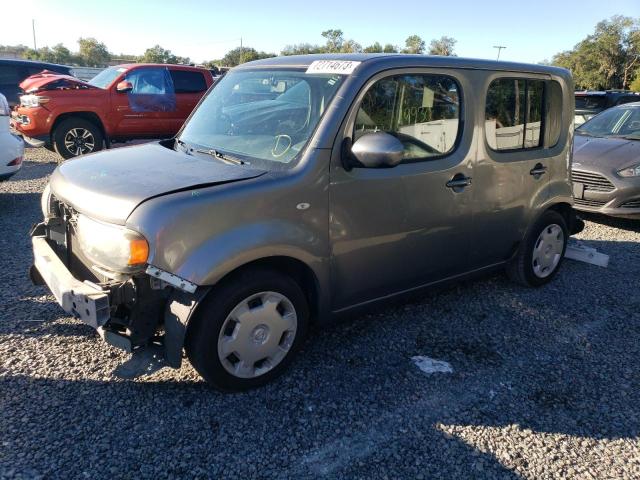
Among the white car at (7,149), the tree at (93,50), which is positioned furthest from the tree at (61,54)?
the white car at (7,149)

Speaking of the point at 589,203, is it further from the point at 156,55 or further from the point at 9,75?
the point at 156,55

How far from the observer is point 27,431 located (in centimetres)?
256

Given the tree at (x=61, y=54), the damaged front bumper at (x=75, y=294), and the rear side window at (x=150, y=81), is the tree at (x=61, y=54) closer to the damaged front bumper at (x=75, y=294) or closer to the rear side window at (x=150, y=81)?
the rear side window at (x=150, y=81)

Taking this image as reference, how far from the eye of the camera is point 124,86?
1000 cm

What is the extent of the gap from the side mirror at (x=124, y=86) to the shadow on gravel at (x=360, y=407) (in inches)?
321

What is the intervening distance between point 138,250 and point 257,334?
2.71ft

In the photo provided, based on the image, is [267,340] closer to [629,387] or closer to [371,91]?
[371,91]

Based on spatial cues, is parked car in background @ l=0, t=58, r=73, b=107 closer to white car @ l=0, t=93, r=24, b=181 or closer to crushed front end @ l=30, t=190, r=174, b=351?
white car @ l=0, t=93, r=24, b=181

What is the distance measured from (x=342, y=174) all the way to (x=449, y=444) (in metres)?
1.58

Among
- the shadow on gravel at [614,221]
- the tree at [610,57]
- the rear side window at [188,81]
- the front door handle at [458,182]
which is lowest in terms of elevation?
the shadow on gravel at [614,221]

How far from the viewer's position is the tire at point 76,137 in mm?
9664

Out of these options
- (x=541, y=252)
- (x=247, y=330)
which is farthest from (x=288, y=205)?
(x=541, y=252)

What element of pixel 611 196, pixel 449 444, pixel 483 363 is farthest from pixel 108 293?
pixel 611 196

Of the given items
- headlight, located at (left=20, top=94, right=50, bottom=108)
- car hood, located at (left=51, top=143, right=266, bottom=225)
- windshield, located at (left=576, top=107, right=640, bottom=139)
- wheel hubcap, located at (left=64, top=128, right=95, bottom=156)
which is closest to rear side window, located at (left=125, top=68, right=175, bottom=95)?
wheel hubcap, located at (left=64, top=128, right=95, bottom=156)
